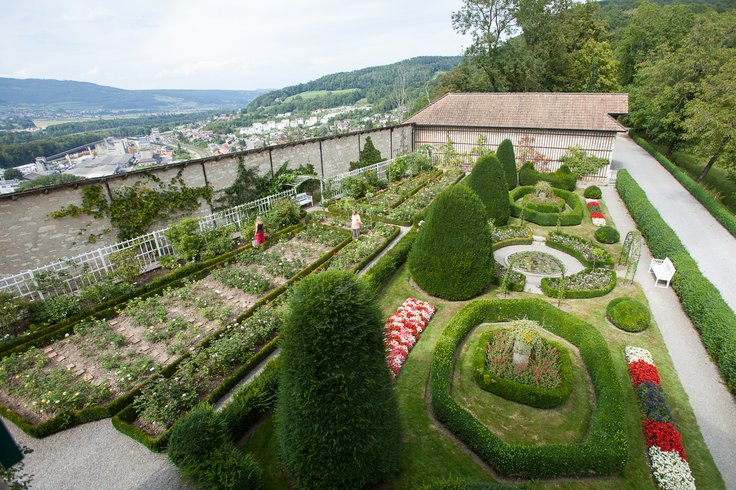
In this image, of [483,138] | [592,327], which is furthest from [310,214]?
[483,138]

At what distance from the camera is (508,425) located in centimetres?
691

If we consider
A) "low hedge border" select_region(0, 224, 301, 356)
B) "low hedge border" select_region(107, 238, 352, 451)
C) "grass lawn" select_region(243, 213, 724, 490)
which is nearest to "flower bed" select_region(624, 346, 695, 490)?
"grass lawn" select_region(243, 213, 724, 490)

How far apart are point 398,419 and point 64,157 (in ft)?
193

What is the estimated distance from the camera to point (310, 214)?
16703mm

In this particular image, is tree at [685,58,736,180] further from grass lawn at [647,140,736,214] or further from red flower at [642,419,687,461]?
red flower at [642,419,687,461]

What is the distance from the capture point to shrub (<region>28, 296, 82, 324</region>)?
9312mm

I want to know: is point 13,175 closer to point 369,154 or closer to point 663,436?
point 369,154

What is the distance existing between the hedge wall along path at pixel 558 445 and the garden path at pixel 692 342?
176 cm

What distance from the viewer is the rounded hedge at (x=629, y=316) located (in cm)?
952

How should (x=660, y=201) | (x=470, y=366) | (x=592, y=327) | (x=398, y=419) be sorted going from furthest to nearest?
1. (x=660, y=201)
2. (x=592, y=327)
3. (x=470, y=366)
4. (x=398, y=419)

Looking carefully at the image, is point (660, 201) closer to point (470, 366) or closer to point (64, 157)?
point (470, 366)

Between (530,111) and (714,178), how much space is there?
1683 centimetres

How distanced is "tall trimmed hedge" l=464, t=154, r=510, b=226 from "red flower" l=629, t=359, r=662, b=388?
7903 millimetres

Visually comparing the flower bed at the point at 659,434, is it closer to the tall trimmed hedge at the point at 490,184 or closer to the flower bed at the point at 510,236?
the flower bed at the point at 510,236
